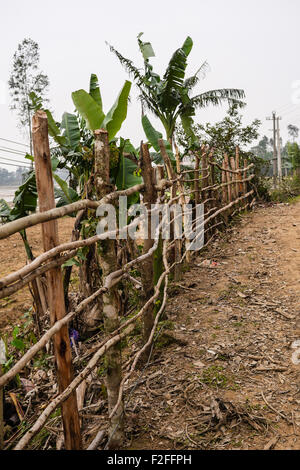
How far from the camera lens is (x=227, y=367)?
7.75 feet

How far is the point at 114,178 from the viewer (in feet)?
10.0

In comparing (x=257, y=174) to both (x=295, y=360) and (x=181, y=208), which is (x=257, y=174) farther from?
(x=295, y=360)

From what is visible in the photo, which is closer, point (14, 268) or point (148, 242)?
point (148, 242)

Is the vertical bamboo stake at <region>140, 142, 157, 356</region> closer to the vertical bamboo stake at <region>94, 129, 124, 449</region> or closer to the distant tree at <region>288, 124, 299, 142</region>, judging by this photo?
the vertical bamboo stake at <region>94, 129, 124, 449</region>

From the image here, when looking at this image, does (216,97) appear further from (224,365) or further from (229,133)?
(224,365)

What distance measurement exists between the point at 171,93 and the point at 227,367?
8.64m

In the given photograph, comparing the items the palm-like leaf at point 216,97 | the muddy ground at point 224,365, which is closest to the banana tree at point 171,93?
the palm-like leaf at point 216,97

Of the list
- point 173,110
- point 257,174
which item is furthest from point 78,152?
point 173,110

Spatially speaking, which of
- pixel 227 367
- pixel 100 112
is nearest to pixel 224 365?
pixel 227 367

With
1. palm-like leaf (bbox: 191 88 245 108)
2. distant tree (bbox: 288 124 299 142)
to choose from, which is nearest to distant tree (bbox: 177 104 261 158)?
palm-like leaf (bbox: 191 88 245 108)

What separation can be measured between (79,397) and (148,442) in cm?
67

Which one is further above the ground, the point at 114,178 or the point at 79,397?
the point at 114,178

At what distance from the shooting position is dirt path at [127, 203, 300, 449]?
5.99ft

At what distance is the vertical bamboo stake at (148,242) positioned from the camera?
2.26m
